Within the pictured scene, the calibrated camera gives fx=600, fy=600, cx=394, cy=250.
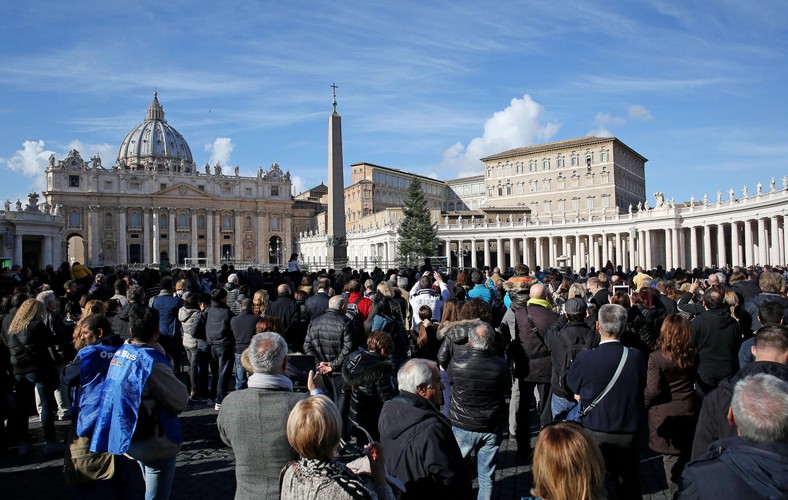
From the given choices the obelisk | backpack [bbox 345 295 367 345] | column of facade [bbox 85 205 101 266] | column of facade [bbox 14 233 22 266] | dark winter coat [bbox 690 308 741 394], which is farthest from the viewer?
column of facade [bbox 85 205 101 266]

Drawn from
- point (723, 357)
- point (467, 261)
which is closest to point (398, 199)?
point (467, 261)

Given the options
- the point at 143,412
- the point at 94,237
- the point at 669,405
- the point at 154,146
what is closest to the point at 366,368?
the point at 143,412

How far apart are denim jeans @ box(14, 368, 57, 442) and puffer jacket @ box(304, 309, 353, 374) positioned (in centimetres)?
312

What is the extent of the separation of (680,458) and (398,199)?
77669 millimetres

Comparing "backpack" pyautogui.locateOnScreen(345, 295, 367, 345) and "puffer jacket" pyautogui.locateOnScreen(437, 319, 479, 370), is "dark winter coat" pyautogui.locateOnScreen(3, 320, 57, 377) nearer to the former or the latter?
"backpack" pyautogui.locateOnScreen(345, 295, 367, 345)

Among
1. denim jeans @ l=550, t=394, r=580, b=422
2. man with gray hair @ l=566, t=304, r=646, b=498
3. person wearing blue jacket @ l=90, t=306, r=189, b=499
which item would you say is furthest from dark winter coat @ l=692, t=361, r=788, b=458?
person wearing blue jacket @ l=90, t=306, r=189, b=499

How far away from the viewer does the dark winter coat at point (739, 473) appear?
2471mm

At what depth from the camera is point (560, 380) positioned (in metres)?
5.85

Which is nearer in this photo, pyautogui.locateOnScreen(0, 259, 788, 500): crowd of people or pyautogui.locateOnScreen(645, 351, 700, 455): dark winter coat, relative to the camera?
pyautogui.locateOnScreen(0, 259, 788, 500): crowd of people

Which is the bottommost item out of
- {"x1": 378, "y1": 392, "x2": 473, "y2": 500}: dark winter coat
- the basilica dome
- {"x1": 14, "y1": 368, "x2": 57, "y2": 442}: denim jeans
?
{"x1": 14, "y1": 368, "x2": 57, "y2": 442}: denim jeans

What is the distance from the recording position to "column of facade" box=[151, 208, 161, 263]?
84812mm

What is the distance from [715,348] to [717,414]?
2.57 m

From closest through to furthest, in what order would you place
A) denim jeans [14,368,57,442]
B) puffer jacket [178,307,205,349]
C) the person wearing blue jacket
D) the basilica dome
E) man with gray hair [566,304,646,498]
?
1. the person wearing blue jacket
2. man with gray hair [566,304,646,498]
3. denim jeans [14,368,57,442]
4. puffer jacket [178,307,205,349]
5. the basilica dome

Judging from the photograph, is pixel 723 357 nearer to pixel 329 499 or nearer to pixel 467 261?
pixel 329 499
